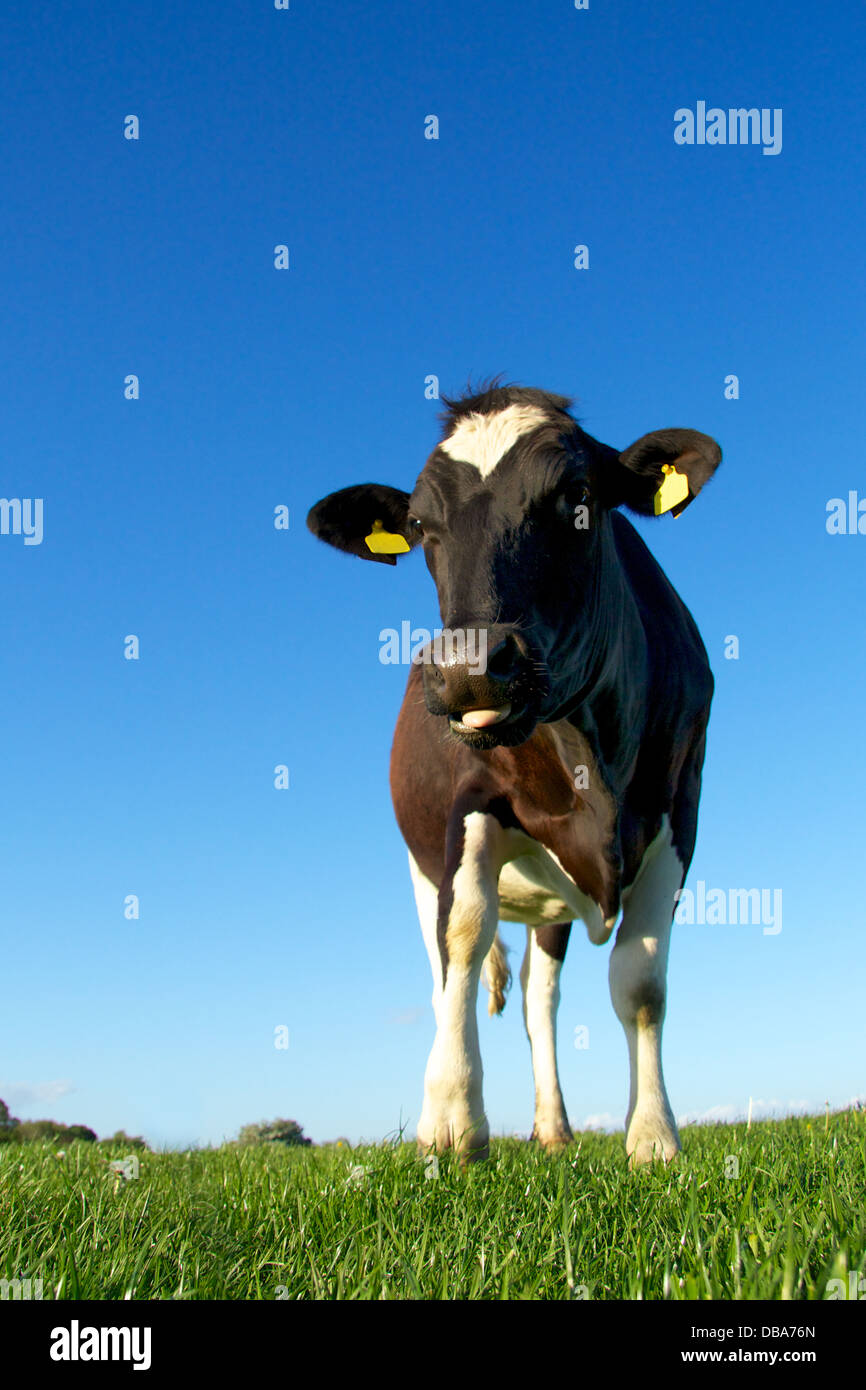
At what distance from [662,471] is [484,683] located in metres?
2.20

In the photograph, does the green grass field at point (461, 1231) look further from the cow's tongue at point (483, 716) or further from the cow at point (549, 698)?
the cow's tongue at point (483, 716)

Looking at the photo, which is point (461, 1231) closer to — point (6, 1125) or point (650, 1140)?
point (650, 1140)

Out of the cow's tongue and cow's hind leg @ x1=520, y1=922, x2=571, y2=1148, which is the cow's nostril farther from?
cow's hind leg @ x1=520, y1=922, x2=571, y2=1148

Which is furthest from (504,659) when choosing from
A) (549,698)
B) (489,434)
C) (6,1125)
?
(6,1125)

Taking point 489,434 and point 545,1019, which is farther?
point 545,1019

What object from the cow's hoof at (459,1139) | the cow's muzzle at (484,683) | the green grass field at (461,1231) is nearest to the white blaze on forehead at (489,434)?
the cow's muzzle at (484,683)

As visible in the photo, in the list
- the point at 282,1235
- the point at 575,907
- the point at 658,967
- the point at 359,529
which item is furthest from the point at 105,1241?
the point at 359,529

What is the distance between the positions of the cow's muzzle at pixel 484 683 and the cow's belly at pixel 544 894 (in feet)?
5.54

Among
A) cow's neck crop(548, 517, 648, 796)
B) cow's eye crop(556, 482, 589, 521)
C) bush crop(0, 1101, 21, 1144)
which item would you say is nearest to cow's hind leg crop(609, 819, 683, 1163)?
cow's neck crop(548, 517, 648, 796)

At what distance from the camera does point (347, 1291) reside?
7.83 feet

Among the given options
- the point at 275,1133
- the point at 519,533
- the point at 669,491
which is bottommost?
the point at 275,1133

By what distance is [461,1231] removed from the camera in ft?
9.48
